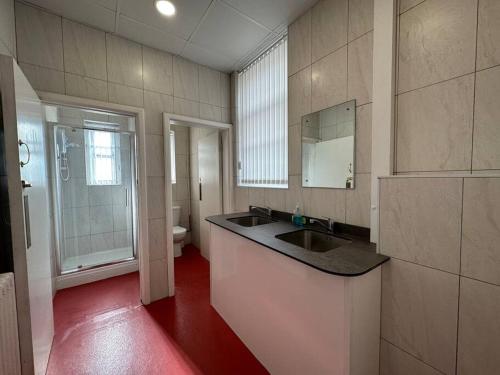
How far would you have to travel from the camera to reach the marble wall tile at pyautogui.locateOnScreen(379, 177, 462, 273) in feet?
2.95

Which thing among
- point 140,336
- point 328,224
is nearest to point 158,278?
point 140,336

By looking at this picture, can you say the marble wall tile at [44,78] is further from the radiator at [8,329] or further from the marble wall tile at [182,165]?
the marble wall tile at [182,165]

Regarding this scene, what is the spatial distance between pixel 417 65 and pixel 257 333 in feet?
6.26

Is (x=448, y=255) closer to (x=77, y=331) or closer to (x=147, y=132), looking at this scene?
(x=147, y=132)

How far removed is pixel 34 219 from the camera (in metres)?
1.22

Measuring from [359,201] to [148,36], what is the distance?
7.67ft

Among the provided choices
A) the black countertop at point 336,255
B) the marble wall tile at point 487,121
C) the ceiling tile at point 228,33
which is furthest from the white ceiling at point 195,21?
the black countertop at point 336,255

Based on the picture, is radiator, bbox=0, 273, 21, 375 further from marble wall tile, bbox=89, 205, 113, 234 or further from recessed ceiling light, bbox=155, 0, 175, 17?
marble wall tile, bbox=89, 205, 113, 234

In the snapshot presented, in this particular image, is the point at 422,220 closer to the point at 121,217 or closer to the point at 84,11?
the point at 84,11

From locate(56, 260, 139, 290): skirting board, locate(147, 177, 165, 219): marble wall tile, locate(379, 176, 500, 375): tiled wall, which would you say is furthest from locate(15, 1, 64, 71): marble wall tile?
locate(379, 176, 500, 375): tiled wall

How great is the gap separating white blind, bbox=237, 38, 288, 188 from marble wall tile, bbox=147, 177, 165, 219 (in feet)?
3.06

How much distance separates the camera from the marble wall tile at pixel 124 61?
1.89 m

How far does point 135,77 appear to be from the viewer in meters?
2.02

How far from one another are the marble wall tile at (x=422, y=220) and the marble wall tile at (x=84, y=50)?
243 cm
